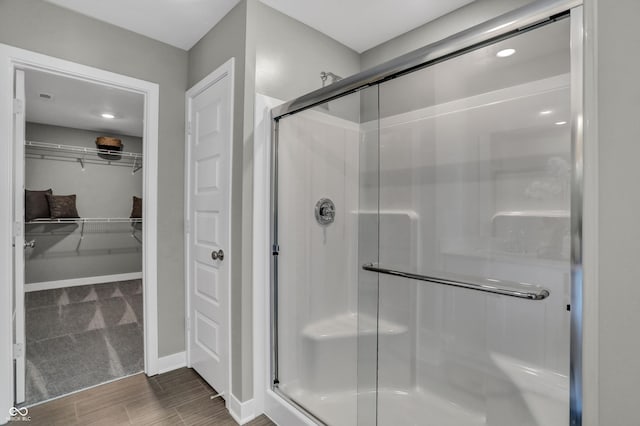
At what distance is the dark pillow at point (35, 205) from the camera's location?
4.47 meters

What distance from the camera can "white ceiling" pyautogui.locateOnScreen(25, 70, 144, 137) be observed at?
128 inches

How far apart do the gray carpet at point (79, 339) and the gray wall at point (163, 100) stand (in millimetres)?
562

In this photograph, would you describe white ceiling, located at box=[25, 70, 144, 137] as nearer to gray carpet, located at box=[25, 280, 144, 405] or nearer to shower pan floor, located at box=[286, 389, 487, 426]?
gray carpet, located at box=[25, 280, 144, 405]

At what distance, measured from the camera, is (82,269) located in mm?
5129

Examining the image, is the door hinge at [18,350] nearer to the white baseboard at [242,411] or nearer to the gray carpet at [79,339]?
the gray carpet at [79,339]

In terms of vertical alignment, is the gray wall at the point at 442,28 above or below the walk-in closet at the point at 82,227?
above

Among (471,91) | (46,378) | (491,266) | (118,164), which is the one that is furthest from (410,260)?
(118,164)

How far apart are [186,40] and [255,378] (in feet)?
8.06

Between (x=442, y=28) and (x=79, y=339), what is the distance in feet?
13.4

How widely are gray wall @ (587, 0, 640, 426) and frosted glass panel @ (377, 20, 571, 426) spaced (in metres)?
0.25

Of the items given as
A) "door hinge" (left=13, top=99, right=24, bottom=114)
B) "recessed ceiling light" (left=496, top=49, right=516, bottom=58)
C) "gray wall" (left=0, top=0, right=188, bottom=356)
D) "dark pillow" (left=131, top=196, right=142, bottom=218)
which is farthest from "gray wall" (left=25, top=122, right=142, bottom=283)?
"recessed ceiling light" (left=496, top=49, right=516, bottom=58)

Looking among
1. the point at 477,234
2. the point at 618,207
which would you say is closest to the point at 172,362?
the point at 477,234

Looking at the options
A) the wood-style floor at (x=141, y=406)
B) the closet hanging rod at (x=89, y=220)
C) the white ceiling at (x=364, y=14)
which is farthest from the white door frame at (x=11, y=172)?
the closet hanging rod at (x=89, y=220)

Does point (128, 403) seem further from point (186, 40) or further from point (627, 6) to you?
point (627, 6)
